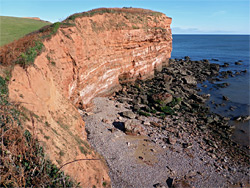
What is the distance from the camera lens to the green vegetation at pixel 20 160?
5547mm

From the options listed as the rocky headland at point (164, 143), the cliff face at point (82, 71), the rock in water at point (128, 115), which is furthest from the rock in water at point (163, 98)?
the cliff face at point (82, 71)

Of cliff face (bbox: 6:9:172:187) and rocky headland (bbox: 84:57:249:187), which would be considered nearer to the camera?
cliff face (bbox: 6:9:172:187)

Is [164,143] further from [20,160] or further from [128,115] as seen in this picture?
[20,160]

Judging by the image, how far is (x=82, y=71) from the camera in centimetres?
2119

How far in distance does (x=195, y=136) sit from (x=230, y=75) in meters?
34.1

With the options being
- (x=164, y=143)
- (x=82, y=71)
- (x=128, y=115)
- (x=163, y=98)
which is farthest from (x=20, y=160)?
(x=163, y=98)

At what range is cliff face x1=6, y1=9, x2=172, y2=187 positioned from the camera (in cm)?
952

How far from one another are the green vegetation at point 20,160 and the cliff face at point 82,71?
931 millimetres

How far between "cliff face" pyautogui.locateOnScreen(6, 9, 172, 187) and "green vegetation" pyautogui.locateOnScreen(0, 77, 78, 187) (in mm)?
931

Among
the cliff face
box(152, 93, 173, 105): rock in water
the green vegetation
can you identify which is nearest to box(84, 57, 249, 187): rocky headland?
box(152, 93, 173, 105): rock in water

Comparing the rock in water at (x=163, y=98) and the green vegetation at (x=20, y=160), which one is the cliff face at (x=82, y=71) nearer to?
the green vegetation at (x=20, y=160)

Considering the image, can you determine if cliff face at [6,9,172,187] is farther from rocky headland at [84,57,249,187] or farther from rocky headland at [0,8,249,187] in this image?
rocky headland at [84,57,249,187]

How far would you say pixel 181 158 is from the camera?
656 inches

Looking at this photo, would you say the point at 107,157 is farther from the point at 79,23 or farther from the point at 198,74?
the point at 198,74
